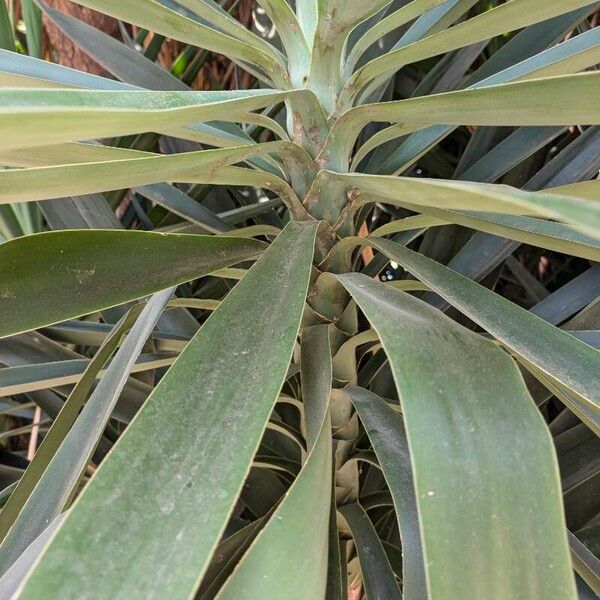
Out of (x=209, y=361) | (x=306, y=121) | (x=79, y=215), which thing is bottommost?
(x=209, y=361)

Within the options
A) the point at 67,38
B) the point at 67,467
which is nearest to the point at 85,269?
the point at 67,467

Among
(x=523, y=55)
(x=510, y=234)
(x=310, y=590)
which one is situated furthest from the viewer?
(x=523, y=55)

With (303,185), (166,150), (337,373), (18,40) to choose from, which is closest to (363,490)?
(337,373)

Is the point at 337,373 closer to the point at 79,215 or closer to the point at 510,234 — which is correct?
the point at 510,234

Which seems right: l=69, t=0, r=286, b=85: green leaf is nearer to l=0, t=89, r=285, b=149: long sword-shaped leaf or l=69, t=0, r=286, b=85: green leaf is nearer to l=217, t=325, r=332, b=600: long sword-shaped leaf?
l=0, t=89, r=285, b=149: long sword-shaped leaf

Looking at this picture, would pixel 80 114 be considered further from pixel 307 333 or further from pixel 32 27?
pixel 32 27

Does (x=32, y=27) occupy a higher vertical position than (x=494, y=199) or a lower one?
higher

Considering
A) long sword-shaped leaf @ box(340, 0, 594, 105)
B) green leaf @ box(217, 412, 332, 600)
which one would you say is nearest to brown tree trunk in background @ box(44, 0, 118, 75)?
long sword-shaped leaf @ box(340, 0, 594, 105)
